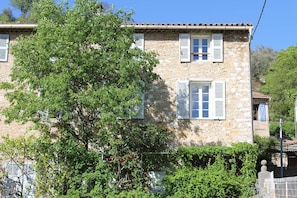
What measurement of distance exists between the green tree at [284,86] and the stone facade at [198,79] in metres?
21.0

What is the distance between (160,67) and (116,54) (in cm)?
324

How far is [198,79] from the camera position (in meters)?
15.0

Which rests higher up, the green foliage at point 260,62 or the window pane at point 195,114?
the green foliage at point 260,62

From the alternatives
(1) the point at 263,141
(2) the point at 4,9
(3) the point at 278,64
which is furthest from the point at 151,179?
(2) the point at 4,9

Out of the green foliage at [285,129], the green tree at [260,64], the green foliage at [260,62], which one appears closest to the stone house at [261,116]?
the green foliage at [285,129]

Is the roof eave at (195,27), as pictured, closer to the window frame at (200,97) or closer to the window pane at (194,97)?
the window frame at (200,97)

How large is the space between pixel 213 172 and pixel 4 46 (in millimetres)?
9830

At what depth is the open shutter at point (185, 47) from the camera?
1520cm

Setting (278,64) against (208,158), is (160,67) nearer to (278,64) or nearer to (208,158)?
(208,158)

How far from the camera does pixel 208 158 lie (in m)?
13.9

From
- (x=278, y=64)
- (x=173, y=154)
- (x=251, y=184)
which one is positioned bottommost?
(x=251, y=184)

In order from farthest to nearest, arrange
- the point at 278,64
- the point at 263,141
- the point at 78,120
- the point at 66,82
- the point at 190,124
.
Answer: the point at 278,64 < the point at 263,141 < the point at 190,124 < the point at 78,120 < the point at 66,82

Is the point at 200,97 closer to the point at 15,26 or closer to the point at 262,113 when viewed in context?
the point at 15,26

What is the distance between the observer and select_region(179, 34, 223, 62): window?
15.2m
